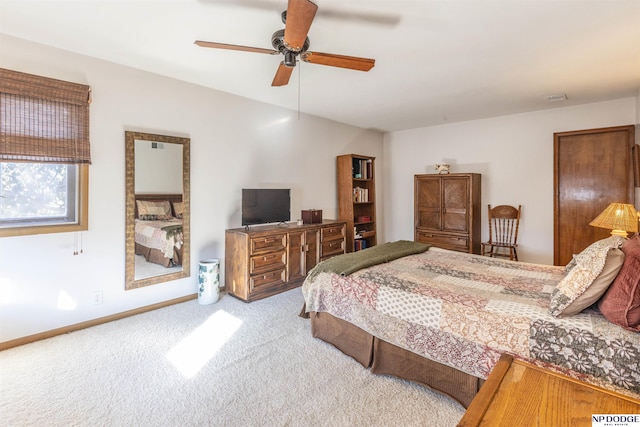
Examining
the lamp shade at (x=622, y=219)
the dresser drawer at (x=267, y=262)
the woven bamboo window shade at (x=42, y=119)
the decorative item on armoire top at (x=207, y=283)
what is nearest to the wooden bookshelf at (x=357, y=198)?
the dresser drawer at (x=267, y=262)

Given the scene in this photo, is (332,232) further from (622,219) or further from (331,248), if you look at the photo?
(622,219)

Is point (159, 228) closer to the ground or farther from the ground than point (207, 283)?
farther from the ground

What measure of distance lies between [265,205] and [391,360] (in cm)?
241

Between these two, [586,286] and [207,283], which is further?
[207,283]

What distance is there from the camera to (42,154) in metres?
2.51

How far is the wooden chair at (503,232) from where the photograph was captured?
4.56 meters

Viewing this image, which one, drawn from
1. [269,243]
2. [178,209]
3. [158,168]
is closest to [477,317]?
[269,243]

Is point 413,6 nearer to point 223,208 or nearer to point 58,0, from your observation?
point 58,0

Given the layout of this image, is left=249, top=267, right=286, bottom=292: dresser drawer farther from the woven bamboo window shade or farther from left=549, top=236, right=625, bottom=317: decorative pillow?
left=549, top=236, right=625, bottom=317: decorative pillow

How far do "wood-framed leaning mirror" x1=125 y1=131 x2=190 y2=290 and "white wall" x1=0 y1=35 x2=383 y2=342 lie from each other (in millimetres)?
73

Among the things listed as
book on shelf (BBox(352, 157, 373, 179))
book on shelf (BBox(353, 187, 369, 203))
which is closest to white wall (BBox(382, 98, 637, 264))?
book on shelf (BBox(352, 157, 373, 179))

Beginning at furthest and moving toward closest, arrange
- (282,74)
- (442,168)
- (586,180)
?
(442,168) < (586,180) < (282,74)

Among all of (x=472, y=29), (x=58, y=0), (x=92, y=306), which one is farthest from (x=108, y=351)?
(x=472, y=29)

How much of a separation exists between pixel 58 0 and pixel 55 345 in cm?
251
